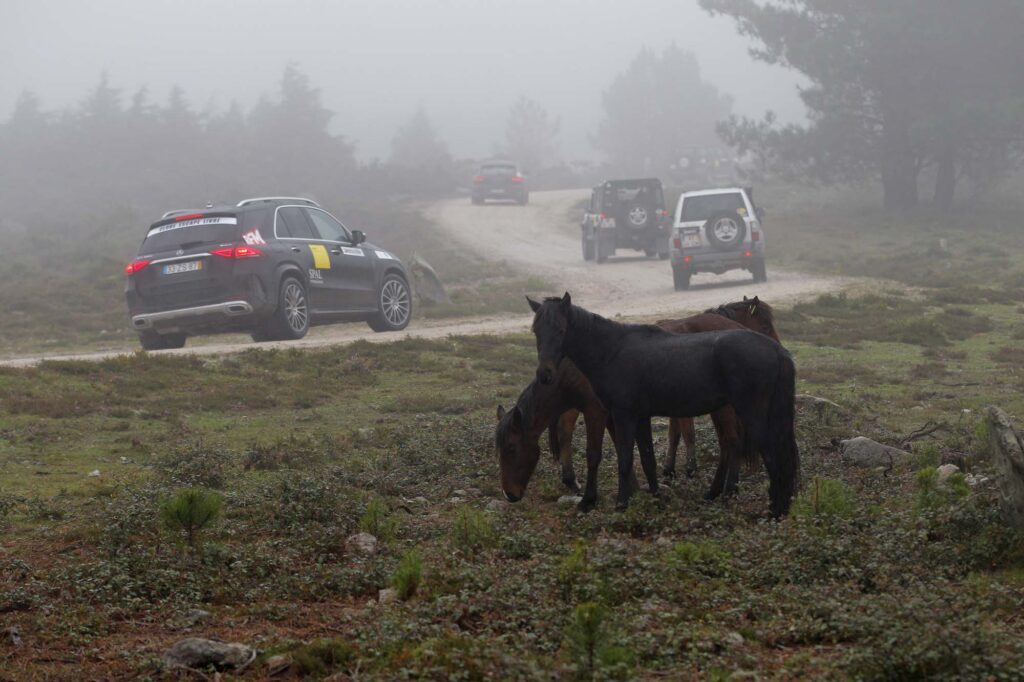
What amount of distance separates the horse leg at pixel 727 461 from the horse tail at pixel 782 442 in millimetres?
794

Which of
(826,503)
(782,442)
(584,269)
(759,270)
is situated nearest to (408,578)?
(826,503)

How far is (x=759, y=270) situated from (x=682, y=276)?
6.63 ft

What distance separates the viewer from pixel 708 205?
30406 millimetres

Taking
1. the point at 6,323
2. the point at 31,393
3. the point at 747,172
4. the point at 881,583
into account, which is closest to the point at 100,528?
the point at 881,583

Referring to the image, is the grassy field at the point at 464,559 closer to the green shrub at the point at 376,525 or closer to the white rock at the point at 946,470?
the green shrub at the point at 376,525

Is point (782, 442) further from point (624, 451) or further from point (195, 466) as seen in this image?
point (195, 466)

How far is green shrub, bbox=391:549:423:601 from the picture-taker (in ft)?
21.1

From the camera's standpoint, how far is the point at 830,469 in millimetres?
9984

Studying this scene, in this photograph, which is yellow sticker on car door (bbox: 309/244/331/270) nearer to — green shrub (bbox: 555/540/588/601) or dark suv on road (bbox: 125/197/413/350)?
dark suv on road (bbox: 125/197/413/350)

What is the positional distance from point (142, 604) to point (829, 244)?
3531cm

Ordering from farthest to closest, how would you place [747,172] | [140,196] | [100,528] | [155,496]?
[747,172] < [140,196] < [155,496] < [100,528]

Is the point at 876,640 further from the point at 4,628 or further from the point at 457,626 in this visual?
the point at 4,628

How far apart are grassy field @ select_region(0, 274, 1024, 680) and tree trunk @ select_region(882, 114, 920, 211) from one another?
30.4 metres

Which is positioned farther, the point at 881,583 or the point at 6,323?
the point at 6,323
